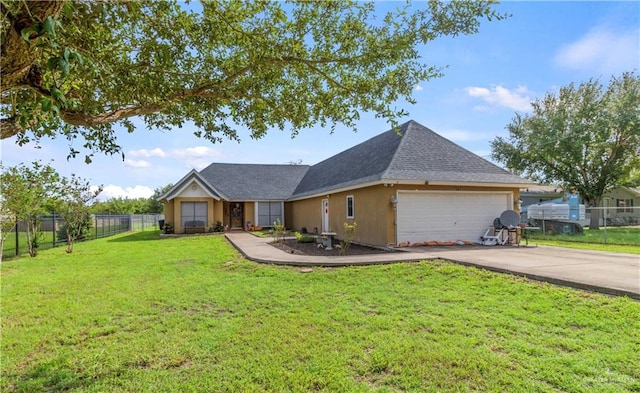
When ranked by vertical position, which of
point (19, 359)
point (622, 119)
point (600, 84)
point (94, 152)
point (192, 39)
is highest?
point (600, 84)

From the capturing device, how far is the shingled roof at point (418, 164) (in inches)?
533

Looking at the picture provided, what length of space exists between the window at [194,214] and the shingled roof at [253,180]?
1.82 m

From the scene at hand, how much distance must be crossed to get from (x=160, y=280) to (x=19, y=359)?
13.6 ft

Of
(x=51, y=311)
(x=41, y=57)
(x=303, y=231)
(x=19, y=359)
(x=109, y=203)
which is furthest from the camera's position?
(x=109, y=203)

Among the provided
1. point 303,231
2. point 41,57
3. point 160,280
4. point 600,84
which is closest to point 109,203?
point 303,231

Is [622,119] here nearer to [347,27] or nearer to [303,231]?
[303,231]

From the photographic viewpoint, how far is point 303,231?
22328 mm

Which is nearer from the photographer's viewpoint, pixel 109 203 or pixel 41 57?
pixel 41 57

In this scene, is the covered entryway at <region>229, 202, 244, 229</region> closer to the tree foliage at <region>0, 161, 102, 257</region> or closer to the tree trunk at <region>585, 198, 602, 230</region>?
the tree foliage at <region>0, 161, 102, 257</region>

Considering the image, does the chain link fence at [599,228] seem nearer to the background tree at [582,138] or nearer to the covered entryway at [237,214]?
the background tree at [582,138]

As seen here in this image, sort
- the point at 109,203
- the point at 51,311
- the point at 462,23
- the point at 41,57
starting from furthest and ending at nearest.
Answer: the point at 109,203 → the point at 51,311 → the point at 462,23 → the point at 41,57

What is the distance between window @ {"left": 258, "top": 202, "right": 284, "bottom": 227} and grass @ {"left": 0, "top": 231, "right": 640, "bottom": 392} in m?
18.7

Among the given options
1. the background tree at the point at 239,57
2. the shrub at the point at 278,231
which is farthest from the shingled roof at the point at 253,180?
the background tree at the point at 239,57

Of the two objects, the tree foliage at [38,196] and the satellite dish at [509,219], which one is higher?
the tree foliage at [38,196]
